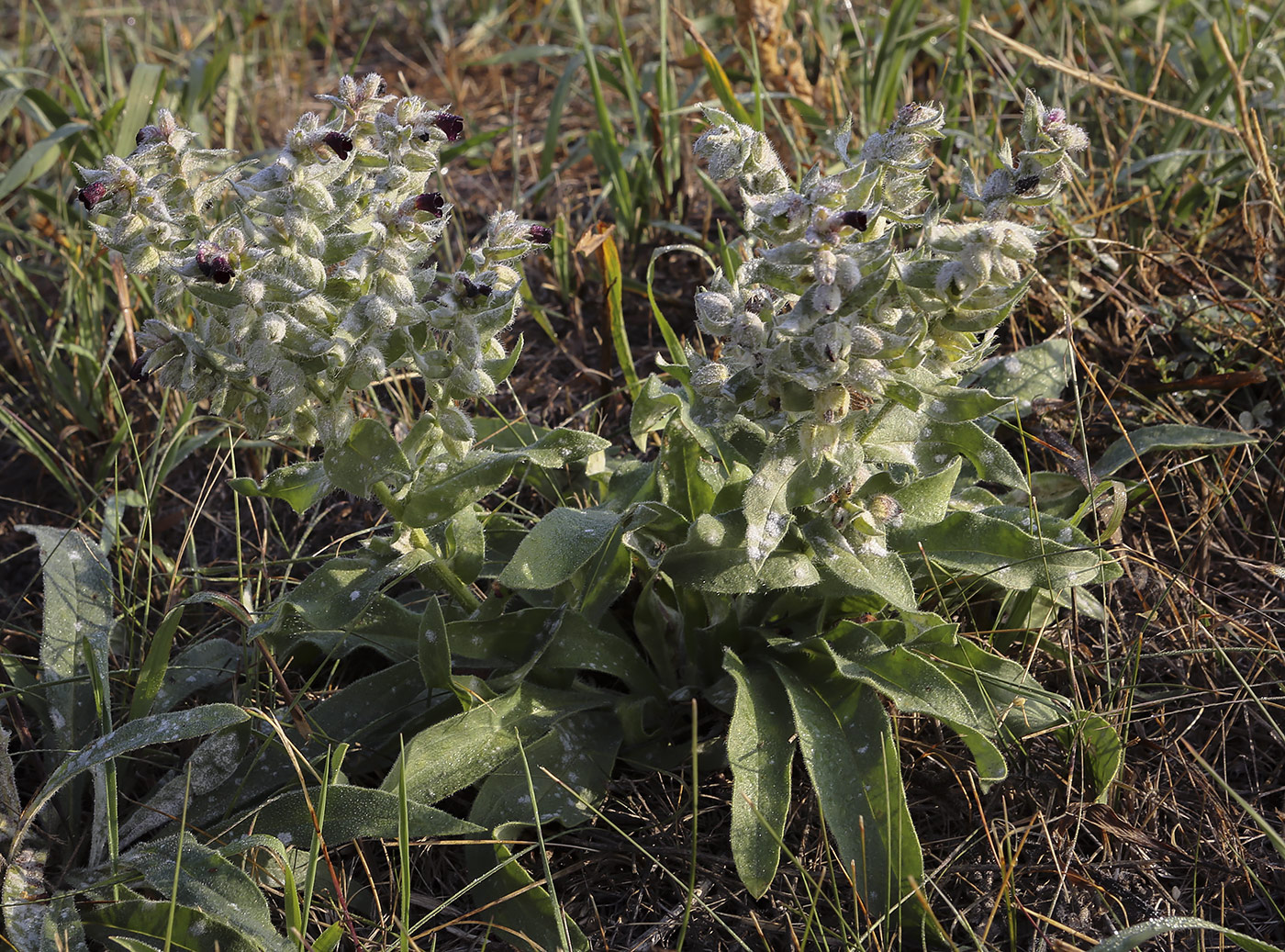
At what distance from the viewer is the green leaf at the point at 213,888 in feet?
6.70

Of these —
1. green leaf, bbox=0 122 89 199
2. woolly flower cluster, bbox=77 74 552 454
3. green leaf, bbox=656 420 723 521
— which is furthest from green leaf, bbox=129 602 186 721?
green leaf, bbox=0 122 89 199

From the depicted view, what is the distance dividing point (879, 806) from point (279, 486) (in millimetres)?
1477

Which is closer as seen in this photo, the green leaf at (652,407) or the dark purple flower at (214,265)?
the dark purple flower at (214,265)

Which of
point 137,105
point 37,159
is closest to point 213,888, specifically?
point 37,159

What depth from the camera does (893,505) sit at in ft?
7.29

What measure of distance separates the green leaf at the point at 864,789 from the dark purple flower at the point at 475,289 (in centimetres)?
113

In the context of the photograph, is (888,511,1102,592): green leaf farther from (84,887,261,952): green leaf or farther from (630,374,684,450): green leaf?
(84,887,261,952): green leaf

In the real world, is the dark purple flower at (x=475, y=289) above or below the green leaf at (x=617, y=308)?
above

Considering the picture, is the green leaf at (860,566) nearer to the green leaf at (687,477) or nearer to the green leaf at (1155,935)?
the green leaf at (687,477)

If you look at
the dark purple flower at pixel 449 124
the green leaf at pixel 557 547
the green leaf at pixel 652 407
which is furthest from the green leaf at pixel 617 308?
the dark purple flower at pixel 449 124

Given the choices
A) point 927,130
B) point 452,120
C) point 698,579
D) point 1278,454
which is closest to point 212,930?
point 698,579

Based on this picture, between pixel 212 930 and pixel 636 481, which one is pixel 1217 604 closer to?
pixel 636 481

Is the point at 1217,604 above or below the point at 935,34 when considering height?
below

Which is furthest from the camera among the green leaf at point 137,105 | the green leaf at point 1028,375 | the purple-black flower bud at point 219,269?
the green leaf at point 137,105
